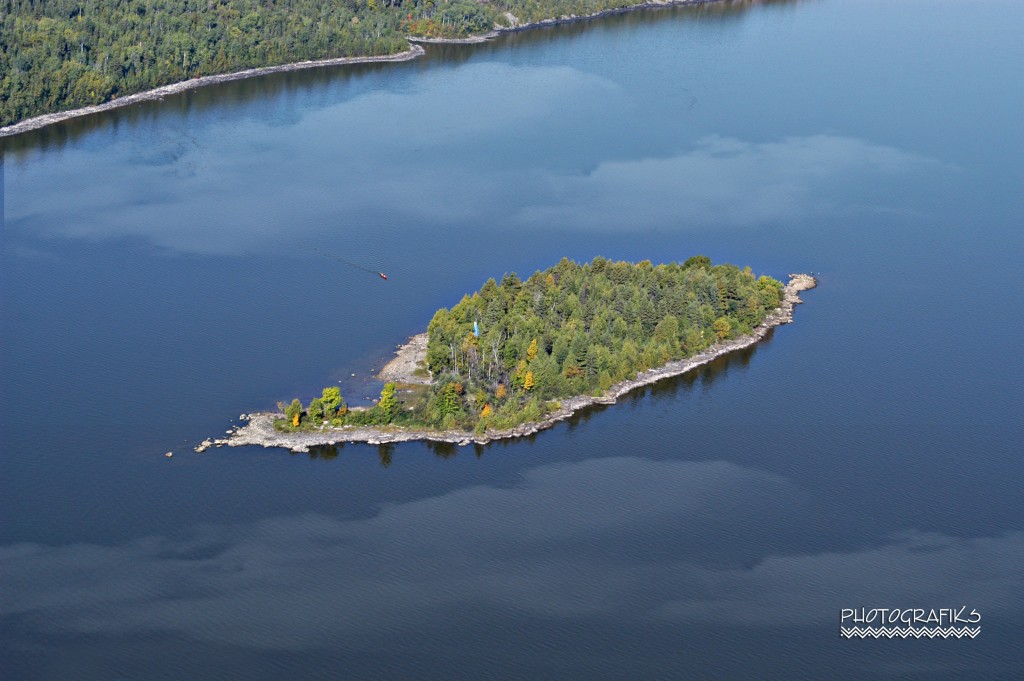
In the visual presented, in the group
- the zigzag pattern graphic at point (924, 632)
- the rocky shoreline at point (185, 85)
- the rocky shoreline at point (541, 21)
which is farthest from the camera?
the rocky shoreline at point (541, 21)

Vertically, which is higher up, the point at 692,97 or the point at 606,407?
the point at 692,97

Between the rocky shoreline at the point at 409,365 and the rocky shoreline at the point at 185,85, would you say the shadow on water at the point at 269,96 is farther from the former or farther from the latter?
the rocky shoreline at the point at 409,365

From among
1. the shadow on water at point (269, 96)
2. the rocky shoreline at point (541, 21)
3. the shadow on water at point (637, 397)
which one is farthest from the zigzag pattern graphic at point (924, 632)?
the rocky shoreline at point (541, 21)

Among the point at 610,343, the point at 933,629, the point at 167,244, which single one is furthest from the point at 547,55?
Answer: the point at 933,629

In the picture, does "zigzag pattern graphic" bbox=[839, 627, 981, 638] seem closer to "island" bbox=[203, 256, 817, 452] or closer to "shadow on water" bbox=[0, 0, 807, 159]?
"island" bbox=[203, 256, 817, 452]

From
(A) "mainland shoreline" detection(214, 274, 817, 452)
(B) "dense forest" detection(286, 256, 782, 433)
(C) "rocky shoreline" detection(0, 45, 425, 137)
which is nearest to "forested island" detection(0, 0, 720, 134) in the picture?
(C) "rocky shoreline" detection(0, 45, 425, 137)

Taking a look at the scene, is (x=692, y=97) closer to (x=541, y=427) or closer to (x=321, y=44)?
(x=321, y=44)
